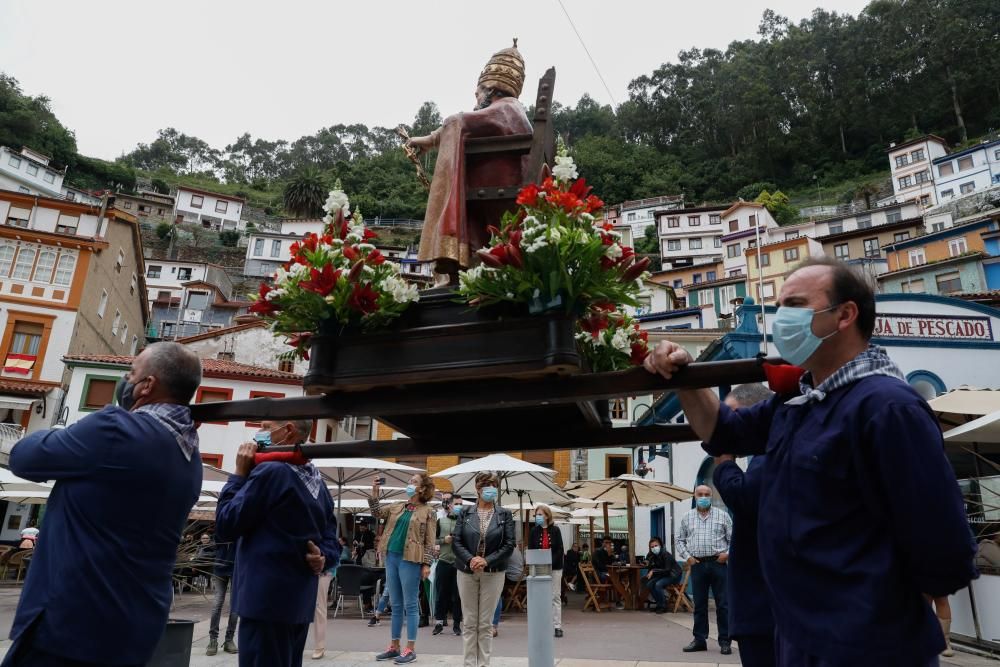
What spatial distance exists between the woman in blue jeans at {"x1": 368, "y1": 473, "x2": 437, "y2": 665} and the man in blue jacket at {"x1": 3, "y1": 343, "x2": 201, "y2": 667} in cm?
508

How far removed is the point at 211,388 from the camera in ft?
99.3

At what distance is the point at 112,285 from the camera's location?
117 ft

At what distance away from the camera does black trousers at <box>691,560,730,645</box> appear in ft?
27.0

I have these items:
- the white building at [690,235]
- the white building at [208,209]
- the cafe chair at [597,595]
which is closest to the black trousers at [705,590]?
the cafe chair at [597,595]

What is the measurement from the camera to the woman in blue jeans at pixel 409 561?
7.49 metres

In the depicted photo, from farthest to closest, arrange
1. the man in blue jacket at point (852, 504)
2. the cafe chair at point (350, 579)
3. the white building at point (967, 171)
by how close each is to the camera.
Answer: the white building at point (967, 171)
the cafe chair at point (350, 579)
the man in blue jacket at point (852, 504)

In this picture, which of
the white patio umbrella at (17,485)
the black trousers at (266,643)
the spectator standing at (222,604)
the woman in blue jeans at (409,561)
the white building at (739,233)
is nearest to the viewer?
the black trousers at (266,643)

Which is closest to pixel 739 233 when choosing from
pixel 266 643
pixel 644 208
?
pixel 644 208

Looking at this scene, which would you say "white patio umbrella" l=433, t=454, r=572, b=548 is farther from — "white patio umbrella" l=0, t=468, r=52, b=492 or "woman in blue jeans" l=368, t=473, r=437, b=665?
"white patio umbrella" l=0, t=468, r=52, b=492

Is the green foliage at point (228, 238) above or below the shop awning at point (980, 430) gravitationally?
above

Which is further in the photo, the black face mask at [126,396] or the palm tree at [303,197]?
the palm tree at [303,197]

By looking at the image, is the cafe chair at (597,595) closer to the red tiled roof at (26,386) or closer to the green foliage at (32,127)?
the red tiled roof at (26,386)

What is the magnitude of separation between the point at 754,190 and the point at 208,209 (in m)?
63.5

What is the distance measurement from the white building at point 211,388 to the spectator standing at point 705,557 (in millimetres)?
22524
